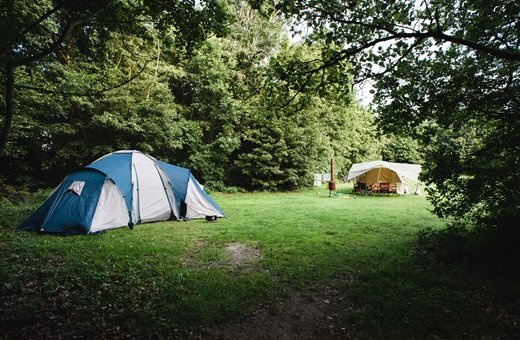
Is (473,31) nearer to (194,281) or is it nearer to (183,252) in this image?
(194,281)

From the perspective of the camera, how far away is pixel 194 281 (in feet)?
16.4

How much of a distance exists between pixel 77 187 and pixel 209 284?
574cm

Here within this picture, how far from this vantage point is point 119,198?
351 inches

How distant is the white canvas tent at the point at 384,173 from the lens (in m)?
19.7

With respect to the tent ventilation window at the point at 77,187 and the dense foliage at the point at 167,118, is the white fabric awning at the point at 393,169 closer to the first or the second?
the dense foliage at the point at 167,118

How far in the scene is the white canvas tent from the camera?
1969 cm

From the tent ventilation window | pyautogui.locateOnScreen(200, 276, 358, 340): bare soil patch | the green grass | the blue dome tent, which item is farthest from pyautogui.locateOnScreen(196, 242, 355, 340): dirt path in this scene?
the tent ventilation window

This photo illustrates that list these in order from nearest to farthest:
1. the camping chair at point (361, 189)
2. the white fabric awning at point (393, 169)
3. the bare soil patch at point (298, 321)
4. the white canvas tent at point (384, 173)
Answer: the bare soil patch at point (298, 321)
the white fabric awning at point (393, 169)
the white canvas tent at point (384, 173)
the camping chair at point (361, 189)

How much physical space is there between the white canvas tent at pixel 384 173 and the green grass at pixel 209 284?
41.0 ft

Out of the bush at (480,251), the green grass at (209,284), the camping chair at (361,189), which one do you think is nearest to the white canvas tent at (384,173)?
the camping chair at (361,189)

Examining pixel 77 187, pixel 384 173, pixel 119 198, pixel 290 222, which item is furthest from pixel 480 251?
pixel 384 173

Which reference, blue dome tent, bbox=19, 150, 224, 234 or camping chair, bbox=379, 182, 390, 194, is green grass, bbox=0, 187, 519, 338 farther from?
camping chair, bbox=379, 182, 390, 194

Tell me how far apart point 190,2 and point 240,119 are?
15.6 m

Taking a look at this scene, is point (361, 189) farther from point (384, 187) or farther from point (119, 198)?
point (119, 198)
